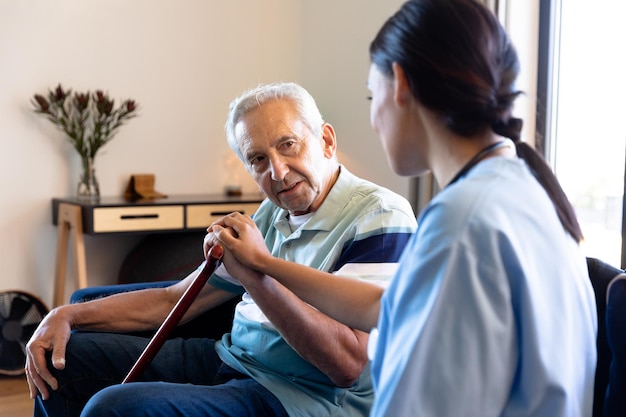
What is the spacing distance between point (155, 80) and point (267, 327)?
2553 millimetres

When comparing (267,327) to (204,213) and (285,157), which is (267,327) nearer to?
(285,157)

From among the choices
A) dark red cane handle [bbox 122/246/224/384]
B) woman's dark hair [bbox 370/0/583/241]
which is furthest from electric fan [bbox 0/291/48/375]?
woman's dark hair [bbox 370/0/583/241]

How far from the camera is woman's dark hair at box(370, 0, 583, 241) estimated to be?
3.06ft

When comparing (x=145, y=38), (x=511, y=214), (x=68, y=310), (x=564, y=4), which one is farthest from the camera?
(x=145, y=38)

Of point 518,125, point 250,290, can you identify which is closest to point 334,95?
point 250,290

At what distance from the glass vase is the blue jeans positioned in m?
1.91

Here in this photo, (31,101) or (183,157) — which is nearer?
(31,101)

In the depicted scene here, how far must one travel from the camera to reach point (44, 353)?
5.96 feet

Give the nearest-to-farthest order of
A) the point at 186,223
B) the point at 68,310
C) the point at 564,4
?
the point at 68,310
the point at 564,4
the point at 186,223

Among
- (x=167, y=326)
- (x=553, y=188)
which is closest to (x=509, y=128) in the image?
(x=553, y=188)

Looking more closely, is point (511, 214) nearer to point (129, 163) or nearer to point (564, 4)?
point (564, 4)

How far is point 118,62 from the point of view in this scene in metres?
3.85

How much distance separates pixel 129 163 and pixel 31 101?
0.56 meters

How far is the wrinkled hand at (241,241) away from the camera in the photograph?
1423mm
